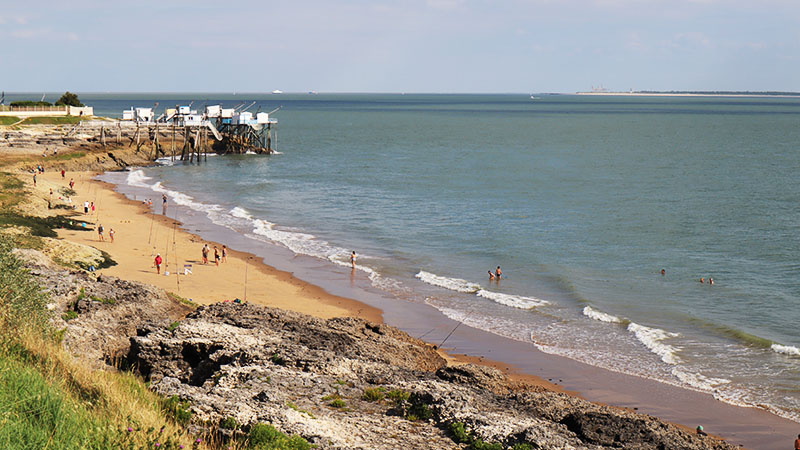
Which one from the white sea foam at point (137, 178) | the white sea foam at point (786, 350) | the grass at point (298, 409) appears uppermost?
the grass at point (298, 409)

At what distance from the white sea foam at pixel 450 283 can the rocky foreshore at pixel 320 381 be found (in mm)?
10438

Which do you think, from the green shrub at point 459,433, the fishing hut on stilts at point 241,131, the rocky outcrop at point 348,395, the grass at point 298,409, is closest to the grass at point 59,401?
the rocky outcrop at point 348,395

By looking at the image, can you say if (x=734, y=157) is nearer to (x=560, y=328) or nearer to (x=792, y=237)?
(x=792, y=237)

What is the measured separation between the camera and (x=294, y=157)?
89500 mm

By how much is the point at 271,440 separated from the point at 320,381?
12.9 ft

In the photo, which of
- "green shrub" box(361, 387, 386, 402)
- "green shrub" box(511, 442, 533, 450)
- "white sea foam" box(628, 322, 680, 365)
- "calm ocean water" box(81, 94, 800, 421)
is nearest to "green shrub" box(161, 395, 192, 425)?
"green shrub" box(361, 387, 386, 402)

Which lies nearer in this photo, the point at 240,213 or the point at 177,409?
the point at 177,409

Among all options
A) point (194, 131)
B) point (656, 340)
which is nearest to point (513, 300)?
point (656, 340)

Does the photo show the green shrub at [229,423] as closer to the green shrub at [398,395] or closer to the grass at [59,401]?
the grass at [59,401]

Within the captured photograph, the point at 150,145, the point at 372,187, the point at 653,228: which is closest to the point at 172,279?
the point at 653,228

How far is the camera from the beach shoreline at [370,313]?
65.0ft

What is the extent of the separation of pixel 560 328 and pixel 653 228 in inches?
809

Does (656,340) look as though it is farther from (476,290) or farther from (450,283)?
(450,283)

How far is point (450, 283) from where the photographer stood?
33188 mm
